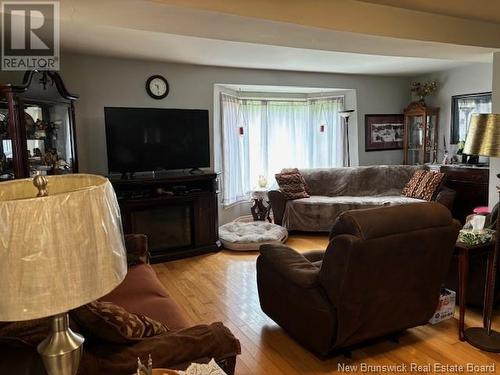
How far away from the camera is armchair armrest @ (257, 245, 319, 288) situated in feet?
7.34

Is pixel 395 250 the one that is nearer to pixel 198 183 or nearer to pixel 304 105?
pixel 198 183

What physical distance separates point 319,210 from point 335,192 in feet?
2.40

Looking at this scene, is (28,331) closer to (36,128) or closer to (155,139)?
(36,128)

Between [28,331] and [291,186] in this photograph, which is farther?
[291,186]

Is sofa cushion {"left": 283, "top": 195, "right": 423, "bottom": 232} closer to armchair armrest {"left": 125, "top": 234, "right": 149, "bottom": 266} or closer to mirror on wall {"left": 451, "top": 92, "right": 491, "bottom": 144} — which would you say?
mirror on wall {"left": 451, "top": 92, "right": 491, "bottom": 144}

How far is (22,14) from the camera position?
9.09 feet

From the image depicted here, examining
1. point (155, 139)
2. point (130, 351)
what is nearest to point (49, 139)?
point (155, 139)

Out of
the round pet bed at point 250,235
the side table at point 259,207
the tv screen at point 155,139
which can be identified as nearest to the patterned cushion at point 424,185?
the round pet bed at point 250,235

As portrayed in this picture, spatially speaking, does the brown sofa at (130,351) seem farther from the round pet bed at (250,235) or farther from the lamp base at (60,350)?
the round pet bed at (250,235)

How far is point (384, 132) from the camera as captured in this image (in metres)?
6.70

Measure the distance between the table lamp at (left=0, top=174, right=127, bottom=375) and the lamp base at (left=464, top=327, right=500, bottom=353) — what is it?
8.20 feet

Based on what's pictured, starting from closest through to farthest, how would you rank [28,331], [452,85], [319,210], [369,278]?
[28,331] → [369,278] → [319,210] → [452,85]

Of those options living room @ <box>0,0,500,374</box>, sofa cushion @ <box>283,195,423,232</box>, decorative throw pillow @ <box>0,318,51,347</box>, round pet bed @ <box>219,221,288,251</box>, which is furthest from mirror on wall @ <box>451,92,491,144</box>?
decorative throw pillow @ <box>0,318,51,347</box>

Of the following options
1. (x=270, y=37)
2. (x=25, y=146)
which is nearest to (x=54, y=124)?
(x=25, y=146)
